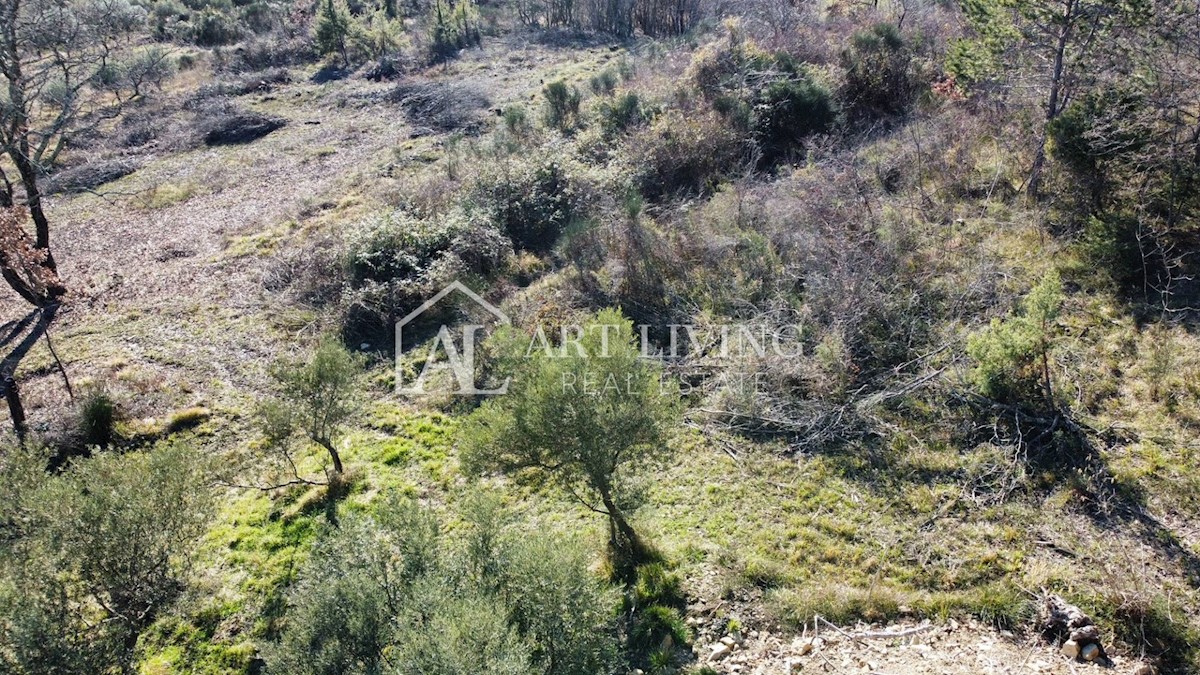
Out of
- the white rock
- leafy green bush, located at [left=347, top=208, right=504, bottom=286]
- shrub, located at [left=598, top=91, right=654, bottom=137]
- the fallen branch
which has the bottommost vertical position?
the white rock

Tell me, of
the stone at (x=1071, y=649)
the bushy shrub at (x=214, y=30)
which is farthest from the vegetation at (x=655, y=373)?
the bushy shrub at (x=214, y=30)

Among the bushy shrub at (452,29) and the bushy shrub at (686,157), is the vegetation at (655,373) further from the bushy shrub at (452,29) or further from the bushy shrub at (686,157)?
the bushy shrub at (452,29)

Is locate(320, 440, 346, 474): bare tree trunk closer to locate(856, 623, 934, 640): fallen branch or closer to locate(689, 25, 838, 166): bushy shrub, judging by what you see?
locate(856, 623, 934, 640): fallen branch

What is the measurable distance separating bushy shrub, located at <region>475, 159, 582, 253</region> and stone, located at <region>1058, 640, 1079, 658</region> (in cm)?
1083

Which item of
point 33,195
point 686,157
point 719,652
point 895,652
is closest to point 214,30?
point 33,195

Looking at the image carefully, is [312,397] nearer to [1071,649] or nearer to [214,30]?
[1071,649]

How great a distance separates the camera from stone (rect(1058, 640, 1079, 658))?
5.64m

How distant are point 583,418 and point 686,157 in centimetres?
966

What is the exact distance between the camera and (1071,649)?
222 inches

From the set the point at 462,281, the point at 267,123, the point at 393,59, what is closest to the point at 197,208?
the point at 267,123

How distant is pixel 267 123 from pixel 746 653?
24033 millimetres

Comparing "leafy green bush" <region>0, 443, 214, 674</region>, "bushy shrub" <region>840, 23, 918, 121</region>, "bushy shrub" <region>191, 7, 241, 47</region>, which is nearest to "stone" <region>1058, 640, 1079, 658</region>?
"leafy green bush" <region>0, 443, 214, 674</region>

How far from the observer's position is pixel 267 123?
76.3 ft

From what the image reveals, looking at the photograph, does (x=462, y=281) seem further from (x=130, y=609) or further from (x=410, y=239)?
(x=130, y=609)
